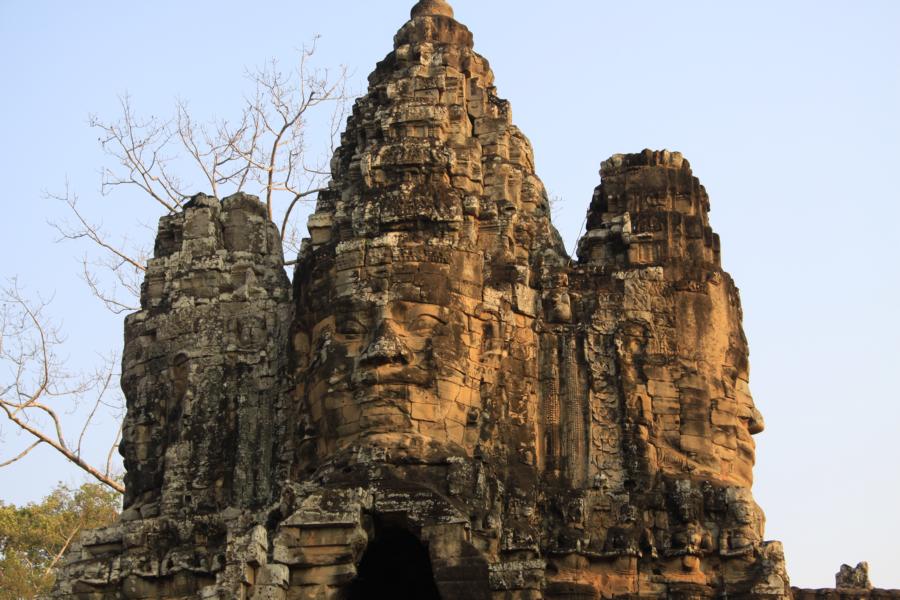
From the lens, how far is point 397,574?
24078 mm

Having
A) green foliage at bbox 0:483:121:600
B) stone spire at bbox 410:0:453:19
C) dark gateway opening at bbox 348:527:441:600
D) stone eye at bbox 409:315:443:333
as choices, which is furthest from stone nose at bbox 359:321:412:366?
green foliage at bbox 0:483:121:600

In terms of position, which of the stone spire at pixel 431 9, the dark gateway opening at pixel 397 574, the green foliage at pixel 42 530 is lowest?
the dark gateway opening at pixel 397 574

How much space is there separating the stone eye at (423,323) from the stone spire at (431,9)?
536cm

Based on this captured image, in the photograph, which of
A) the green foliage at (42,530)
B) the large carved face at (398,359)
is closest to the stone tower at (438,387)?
the large carved face at (398,359)

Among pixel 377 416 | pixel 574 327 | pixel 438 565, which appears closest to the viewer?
pixel 438 565

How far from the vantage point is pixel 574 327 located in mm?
24312

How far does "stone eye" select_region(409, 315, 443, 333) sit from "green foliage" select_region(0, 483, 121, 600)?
1351 cm

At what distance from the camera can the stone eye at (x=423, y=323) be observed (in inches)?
915

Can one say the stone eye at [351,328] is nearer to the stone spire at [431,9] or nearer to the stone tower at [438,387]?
the stone tower at [438,387]

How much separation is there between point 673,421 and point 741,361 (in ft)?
5.05

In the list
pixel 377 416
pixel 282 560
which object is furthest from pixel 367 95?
pixel 282 560

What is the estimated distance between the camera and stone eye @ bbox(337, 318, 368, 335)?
2336 centimetres

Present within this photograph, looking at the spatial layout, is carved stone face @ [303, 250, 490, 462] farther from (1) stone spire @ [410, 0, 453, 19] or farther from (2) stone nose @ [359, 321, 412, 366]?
(1) stone spire @ [410, 0, 453, 19]

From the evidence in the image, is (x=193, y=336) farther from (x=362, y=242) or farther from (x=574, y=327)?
(x=574, y=327)
